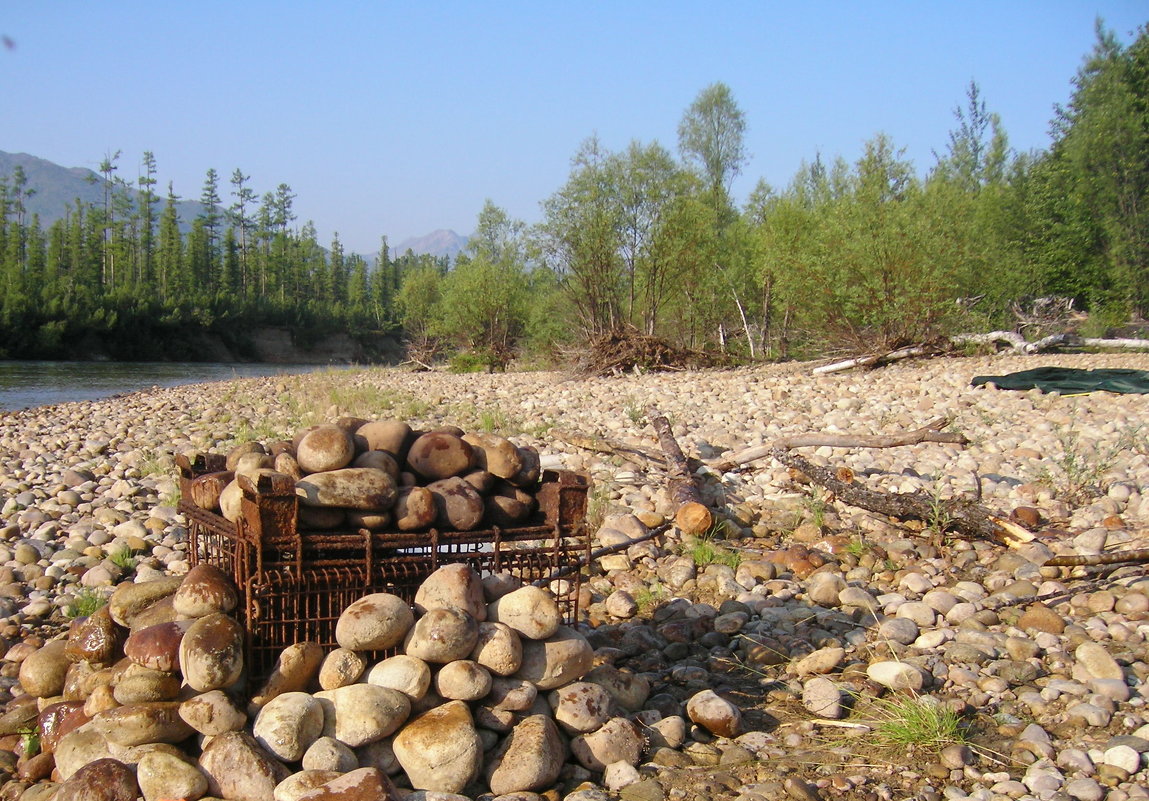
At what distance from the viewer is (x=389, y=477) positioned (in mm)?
3084

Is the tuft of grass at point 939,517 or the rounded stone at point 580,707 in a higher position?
the tuft of grass at point 939,517

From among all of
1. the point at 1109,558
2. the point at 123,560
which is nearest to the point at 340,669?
the point at 123,560

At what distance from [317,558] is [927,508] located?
3.79 meters

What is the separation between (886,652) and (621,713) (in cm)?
136

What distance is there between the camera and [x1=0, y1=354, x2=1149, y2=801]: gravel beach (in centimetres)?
271

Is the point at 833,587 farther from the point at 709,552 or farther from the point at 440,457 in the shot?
the point at 440,457

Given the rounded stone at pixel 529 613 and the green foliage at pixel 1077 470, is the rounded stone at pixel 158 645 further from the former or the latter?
the green foliage at pixel 1077 470

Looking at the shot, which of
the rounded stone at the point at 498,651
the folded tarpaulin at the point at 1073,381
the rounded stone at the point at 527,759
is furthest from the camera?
the folded tarpaulin at the point at 1073,381

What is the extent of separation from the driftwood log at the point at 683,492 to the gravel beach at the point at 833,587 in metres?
0.15

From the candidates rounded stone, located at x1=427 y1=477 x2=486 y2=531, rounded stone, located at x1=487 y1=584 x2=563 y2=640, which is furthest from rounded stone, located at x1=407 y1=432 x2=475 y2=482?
rounded stone, located at x1=487 y1=584 x2=563 y2=640

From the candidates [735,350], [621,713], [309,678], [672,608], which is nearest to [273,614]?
[309,678]

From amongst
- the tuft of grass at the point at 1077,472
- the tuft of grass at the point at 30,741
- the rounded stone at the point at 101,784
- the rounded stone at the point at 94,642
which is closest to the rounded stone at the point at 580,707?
the rounded stone at the point at 101,784

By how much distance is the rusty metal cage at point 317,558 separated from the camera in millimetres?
2805

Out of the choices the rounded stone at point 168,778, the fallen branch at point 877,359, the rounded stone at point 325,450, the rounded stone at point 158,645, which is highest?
the fallen branch at point 877,359
